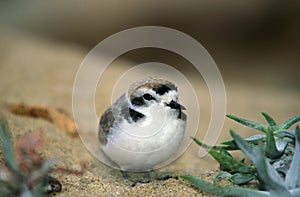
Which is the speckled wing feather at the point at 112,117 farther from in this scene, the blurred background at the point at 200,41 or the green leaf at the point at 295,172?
the blurred background at the point at 200,41

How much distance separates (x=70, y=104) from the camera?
4988 millimetres

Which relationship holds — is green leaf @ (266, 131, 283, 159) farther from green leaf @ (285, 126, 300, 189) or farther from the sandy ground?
the sandy ground

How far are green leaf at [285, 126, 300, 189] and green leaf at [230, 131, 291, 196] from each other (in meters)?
0.06

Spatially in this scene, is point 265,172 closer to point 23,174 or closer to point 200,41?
point 23,174

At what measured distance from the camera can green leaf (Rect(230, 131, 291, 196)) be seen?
2359mm

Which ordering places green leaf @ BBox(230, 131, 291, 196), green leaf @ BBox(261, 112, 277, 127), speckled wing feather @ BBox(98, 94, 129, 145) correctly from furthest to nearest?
speckled wing feather @ BBox(98, 94, 129, 145) → green leaf @ BBox(261, 112, 277, 127) → green leaf @ BBox(230, 131, 291, 196)

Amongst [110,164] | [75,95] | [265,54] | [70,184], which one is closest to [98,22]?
[75,95]

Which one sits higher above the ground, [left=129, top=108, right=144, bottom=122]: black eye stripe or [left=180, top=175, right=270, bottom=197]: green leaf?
[left=129, top=108, right=144, bottom=122]: black eye stripe

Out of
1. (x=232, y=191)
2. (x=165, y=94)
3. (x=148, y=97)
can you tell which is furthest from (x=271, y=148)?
(x=148, y=97)

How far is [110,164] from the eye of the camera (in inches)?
139

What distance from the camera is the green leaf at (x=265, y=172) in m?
2.36

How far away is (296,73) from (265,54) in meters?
0.49

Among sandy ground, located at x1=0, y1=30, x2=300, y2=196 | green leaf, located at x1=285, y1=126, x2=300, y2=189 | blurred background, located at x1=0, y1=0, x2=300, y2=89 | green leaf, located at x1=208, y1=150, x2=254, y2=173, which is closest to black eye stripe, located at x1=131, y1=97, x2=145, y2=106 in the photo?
sandy ground, located at x1=0, y1=30, x2=300, y2=196

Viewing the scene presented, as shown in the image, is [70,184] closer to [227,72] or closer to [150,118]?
[150,118]
